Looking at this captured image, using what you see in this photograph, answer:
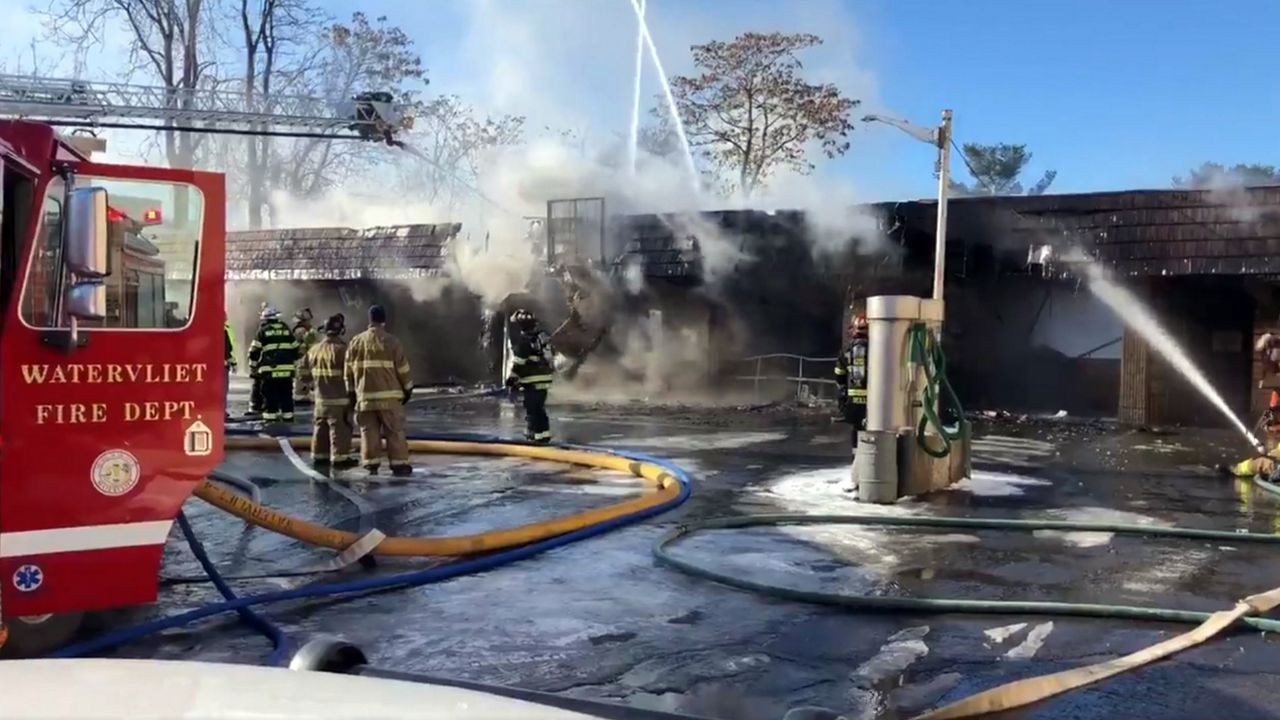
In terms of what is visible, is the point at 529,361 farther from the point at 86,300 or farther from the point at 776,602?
the point at 86,300

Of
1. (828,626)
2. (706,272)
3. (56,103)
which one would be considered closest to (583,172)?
(706,272)

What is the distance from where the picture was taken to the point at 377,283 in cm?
2302

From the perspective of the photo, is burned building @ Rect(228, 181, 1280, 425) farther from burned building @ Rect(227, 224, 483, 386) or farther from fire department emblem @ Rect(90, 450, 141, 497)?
fire department emblem @ Rect(90, 450, 141, 497)

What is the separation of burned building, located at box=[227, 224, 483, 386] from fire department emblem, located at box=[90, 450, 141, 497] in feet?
55.8

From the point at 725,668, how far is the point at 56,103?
396 inches

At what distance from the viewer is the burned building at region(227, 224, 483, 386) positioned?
71.3ft

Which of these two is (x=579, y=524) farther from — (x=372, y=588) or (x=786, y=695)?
(x=786, y=695)

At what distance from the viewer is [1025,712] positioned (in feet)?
13.1

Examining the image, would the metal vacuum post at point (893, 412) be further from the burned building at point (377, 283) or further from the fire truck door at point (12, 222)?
the burned building at point (377, 283)

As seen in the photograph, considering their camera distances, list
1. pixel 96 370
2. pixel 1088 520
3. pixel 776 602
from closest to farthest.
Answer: pixel 96 370
pixel 776 602
pixel 1088 520

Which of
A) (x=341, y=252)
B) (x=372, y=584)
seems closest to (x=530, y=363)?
(x=372, y=584)

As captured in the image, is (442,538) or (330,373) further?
(330,373)

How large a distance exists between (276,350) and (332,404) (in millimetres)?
3856

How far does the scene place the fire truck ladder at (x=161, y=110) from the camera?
10950mm
